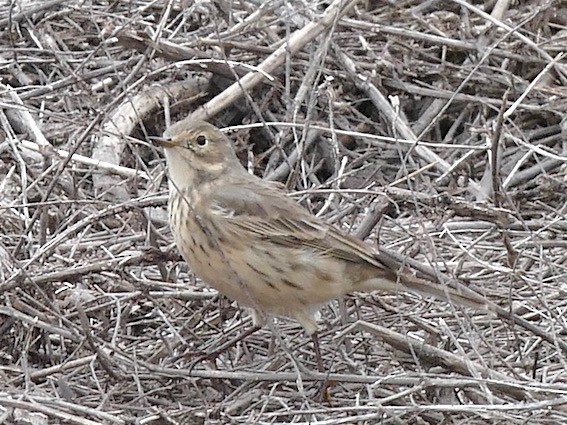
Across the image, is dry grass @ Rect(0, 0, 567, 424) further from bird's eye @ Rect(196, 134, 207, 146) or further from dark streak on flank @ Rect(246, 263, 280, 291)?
bird's eye @ Rect(196, 134, 207, 146)

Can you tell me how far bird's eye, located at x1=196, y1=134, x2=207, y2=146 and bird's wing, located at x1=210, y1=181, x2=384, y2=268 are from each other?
0.77 ft

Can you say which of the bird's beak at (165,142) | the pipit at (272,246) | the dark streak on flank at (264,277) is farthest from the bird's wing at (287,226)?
the bird's beak at (165,142)

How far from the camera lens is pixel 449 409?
→ 5.06m

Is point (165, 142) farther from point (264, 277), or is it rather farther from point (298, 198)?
point (298, 198)

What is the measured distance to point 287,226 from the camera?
620cm

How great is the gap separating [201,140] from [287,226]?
55cm

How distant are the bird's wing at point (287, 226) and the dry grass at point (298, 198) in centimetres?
18

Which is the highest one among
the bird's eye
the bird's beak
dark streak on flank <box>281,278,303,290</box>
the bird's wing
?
the bird's beak

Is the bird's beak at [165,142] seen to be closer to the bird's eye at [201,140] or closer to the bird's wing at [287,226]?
the bird's eye at [201,140]

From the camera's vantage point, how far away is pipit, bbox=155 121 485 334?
6.03m

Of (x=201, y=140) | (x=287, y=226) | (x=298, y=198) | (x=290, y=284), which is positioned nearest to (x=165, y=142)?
(x=201, y=140)

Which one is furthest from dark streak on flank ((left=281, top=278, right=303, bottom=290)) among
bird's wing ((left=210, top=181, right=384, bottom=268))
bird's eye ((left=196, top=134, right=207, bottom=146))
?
bird's eye ((left=196, top=134, right=207, bottom=146))

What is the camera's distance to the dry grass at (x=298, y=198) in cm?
579

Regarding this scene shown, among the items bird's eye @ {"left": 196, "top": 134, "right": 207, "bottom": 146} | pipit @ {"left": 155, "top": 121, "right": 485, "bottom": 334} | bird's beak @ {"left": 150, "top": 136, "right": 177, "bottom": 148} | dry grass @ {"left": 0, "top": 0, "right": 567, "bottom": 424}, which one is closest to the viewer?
dry grass @ {"left": 0, "top": 0, "right": 567, "bottom": 424}
